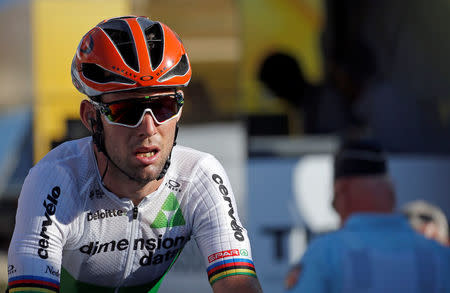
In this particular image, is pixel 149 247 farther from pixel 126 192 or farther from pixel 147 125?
pixel 147 125

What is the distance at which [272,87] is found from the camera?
732cm

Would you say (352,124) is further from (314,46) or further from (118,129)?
(118,129)

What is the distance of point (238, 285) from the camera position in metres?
2.70

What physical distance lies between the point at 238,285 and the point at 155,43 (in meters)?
0.91

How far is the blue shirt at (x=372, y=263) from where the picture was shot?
3.74m

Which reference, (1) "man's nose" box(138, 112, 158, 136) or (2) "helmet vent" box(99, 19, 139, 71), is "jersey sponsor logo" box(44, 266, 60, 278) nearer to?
(1) "man's nose" box(138, 112, 158, 136)

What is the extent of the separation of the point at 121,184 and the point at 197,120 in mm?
4126

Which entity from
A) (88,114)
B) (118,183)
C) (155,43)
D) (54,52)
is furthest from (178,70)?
(54,52)

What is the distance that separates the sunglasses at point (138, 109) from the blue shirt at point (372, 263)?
1.39 meters

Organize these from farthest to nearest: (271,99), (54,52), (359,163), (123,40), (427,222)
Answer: (271,99) < (54,52) < (427,222) < (359,163) < (123,40)

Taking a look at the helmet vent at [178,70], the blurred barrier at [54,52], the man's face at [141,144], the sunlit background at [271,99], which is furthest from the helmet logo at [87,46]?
the blurred barrier at [54,52]

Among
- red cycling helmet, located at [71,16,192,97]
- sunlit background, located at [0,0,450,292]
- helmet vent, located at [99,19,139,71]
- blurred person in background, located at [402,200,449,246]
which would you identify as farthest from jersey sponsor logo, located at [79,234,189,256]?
sunlit background, located at [0,0,450,292]

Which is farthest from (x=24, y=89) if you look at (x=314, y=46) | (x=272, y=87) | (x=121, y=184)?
(x=121, y=184)

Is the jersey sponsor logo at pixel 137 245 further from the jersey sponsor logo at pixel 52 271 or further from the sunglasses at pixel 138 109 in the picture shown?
the sunglasses at pixel 138 109
